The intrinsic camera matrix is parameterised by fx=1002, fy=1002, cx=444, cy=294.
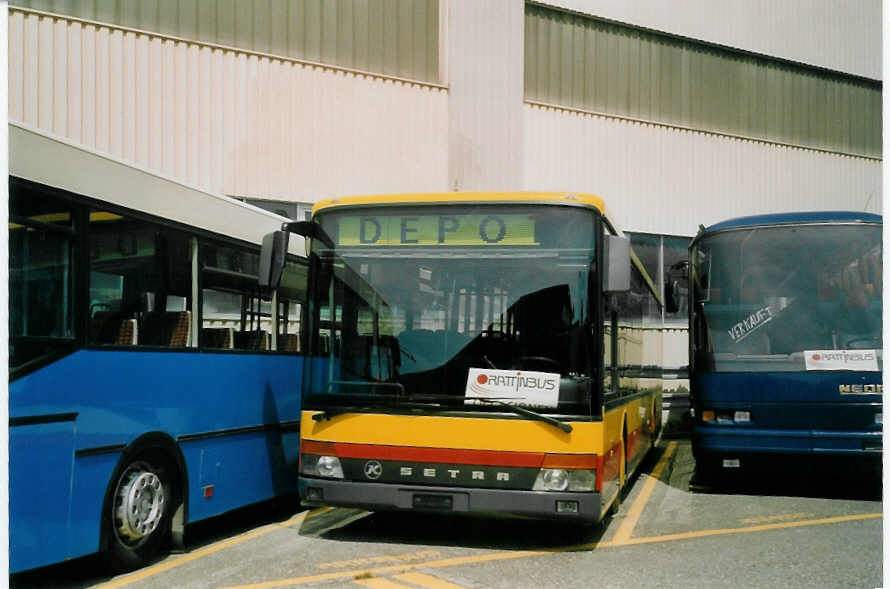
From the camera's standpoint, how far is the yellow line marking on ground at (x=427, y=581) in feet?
20.3

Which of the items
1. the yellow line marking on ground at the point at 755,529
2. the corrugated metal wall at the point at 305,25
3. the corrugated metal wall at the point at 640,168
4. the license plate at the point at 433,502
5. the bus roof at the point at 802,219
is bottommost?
the yellow line marking on ground at the point at 755,529

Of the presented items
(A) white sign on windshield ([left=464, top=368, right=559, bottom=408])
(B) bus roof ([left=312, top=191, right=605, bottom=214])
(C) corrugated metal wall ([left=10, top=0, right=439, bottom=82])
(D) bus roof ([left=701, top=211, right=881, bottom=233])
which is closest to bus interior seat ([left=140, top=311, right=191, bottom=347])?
(B) bus roof ([left=312, top=191, right=605, bottom=214])

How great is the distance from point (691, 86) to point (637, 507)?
7640 millimetres

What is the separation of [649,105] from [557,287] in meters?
10.8

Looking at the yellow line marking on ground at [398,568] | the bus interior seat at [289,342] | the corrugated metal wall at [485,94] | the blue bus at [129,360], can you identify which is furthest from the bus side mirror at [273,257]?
the corrugated metal wall at [485,94]

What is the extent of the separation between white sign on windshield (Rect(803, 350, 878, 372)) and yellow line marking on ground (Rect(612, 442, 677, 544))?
213 cm

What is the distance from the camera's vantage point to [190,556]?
7.19 meters

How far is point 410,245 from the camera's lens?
738 centimetres

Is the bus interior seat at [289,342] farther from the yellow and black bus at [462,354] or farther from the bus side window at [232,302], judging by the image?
the yellow and black bus at [462,354]

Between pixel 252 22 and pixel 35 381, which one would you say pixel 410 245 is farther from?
pixel 252 22

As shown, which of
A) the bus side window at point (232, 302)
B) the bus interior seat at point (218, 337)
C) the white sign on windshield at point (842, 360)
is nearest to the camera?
the bus interior seat at point (218, 337)

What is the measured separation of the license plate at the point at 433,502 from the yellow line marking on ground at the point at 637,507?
1495mm

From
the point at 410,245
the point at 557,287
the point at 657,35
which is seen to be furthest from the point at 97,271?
the point at 657,35

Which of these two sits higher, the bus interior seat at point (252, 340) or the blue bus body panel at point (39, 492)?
the bus interior seat at point (252, 340)
